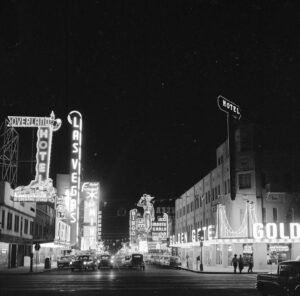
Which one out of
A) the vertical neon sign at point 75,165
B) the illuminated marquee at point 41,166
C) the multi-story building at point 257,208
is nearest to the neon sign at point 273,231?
the multi-story building at point 257,208

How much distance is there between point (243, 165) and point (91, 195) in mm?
58836

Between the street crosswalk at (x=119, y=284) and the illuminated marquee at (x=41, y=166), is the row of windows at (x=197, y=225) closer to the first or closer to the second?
the illuminated marquee at (x=41, y=166)

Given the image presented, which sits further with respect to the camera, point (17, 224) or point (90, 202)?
point (90, 202)

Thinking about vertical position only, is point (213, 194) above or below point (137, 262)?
above

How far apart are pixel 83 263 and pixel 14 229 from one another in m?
8.37

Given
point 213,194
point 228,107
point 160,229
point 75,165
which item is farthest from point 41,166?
point 160,229

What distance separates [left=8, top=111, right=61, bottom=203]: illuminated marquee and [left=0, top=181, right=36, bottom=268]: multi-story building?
1589 millimetres

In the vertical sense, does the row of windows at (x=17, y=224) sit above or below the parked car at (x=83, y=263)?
above

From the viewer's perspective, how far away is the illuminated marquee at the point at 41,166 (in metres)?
50.1

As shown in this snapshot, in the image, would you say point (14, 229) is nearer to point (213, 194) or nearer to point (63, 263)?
point (63, 263)

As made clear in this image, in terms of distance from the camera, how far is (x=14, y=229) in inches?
2128

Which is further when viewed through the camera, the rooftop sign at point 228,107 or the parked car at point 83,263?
the rooftop sign at point 228,107

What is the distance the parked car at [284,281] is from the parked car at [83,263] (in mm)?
33350

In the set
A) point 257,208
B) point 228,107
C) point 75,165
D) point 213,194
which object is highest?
point 228,107
